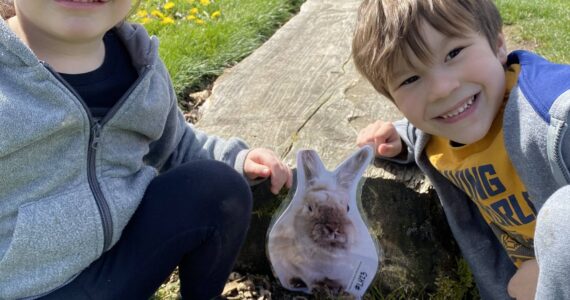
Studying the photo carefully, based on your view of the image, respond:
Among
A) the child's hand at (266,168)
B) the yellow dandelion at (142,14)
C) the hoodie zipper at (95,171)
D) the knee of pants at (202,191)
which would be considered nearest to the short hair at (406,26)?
the child's hand at (266,168)

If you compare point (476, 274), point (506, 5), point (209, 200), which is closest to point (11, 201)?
point (209, 200)

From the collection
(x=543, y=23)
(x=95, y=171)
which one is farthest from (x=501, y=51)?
(x=543, y=23)

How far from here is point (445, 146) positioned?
2283 mm

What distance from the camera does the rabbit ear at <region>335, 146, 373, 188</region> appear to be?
227 centimetres

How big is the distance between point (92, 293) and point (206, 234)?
1.21ft

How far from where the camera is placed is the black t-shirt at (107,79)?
1941 mm

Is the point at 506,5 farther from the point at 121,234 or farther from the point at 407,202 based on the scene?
the point at 121,234

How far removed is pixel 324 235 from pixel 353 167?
0.85ft

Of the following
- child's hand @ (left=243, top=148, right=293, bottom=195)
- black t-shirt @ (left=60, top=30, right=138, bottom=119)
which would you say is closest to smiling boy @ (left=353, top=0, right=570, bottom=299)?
child's hand @ (left=243, top=148, right=293, bottom=195)

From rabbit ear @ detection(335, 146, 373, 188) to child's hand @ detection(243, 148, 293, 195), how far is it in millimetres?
178

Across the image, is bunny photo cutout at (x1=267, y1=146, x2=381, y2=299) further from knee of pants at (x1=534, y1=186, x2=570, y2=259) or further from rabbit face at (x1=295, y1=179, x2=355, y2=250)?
knee of pants at (x1=534, y1=186, x2=570, y2=259)

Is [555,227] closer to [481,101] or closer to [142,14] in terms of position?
[481,101]

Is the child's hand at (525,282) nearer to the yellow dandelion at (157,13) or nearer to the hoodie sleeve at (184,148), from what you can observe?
the hoodie sleeve at (184,148)

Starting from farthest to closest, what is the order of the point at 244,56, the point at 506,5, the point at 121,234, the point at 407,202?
the point at 506,5, the point at 244,56, the point at 407,202, the point at 121,234
